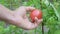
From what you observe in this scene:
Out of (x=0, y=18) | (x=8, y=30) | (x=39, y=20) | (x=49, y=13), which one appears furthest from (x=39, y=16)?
(x=8, y=30)

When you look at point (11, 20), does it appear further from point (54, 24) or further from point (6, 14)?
point (54, 24)

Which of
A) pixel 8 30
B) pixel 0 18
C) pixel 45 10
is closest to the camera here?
pixel 0 18

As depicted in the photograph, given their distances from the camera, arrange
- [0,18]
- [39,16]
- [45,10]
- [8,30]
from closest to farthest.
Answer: [0,18] < [39,16] < [45,10] < [8,30]

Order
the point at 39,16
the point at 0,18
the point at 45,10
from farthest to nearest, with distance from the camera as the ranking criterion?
the point at 45,10, the point at 39,16, the point at 0,18

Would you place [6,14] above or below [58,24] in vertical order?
above

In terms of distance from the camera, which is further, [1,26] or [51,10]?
[1,26]

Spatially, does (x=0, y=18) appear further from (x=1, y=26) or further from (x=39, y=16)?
(x=1, y=26)

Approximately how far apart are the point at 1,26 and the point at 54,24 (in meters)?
0.53

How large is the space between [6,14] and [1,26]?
566mm

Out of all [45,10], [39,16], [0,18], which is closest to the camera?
[0,18]

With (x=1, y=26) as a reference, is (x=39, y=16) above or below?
above

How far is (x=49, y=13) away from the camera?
69.0 inches

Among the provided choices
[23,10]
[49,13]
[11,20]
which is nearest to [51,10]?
[49,13]

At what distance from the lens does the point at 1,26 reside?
2.11 meters
